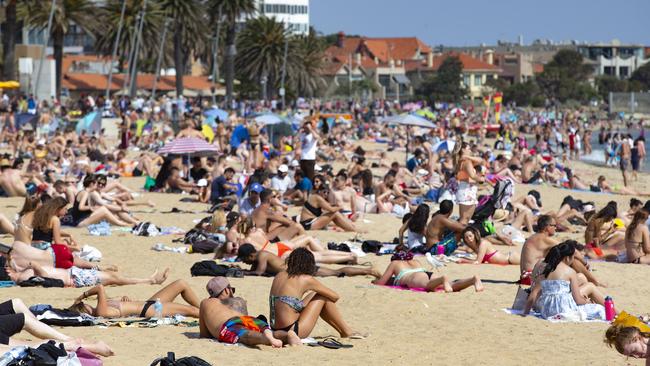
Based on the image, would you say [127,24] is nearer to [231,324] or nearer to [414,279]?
[414,279]

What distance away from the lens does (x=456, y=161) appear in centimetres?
1505

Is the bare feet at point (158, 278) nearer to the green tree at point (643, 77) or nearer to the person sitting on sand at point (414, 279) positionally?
the person sitting on sand at point (414, 279)

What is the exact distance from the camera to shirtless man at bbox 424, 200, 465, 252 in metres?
12.9

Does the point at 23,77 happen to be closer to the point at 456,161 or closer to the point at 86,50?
the point at 456,161

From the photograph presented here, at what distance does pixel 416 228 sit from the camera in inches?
514

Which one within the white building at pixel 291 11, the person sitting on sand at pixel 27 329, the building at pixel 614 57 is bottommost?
the person sitting on sand at pixel 27 329

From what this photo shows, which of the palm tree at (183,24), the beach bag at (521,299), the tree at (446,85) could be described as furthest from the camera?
the tree at (446,85)

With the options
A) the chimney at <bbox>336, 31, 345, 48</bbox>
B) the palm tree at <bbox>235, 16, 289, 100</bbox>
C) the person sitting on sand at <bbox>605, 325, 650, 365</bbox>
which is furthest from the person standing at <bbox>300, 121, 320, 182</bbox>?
the chimney at <bbox>336, 31, 345, 48</bbox>

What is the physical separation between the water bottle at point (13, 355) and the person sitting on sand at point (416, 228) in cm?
664

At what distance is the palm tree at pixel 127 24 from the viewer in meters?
57.1

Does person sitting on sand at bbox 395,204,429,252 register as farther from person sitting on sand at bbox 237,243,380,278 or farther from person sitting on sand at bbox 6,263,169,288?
person sitting on sand at bbox 6,263,169,288

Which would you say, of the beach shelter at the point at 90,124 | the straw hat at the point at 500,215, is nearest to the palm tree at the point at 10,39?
the beach shelter at the point at 90,124

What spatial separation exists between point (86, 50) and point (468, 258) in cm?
8618

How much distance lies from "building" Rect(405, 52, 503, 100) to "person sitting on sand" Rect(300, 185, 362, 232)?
322 ft
